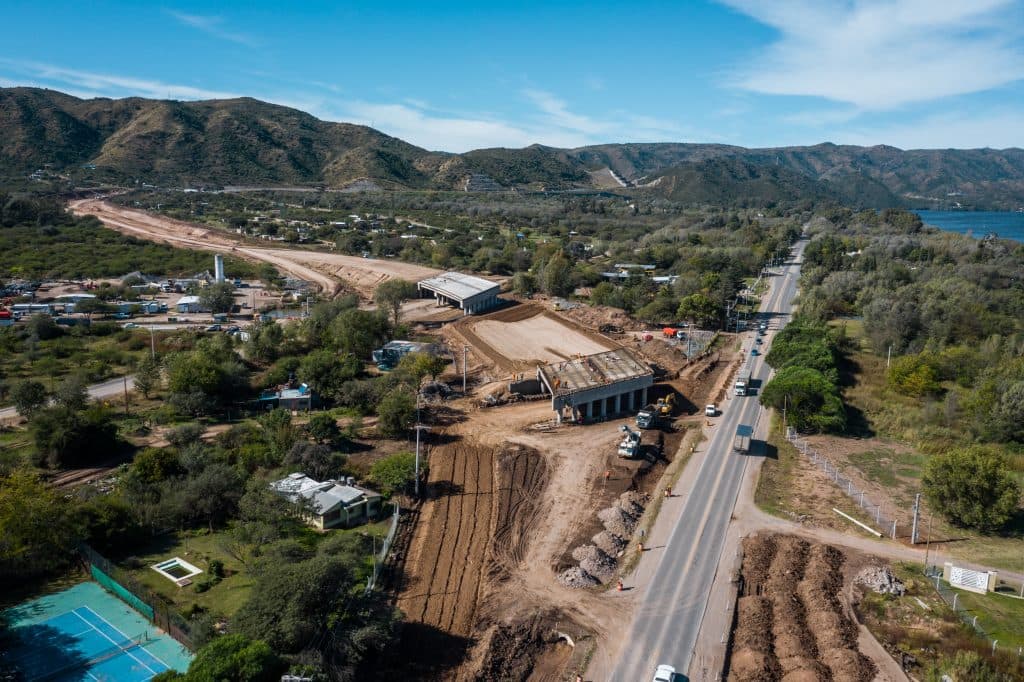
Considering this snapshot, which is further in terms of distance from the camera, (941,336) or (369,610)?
(941,336)

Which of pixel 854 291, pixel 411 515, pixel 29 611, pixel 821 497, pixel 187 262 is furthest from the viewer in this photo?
pixel 187 262

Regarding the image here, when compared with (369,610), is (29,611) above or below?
below

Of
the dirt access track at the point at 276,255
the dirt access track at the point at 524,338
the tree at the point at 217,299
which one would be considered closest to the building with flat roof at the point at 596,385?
the dirt access track at the point at 524,338

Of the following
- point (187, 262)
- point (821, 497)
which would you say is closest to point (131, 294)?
point (187, 262)

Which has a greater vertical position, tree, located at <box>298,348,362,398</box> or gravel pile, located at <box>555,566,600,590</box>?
tree, located at <box>298,348,362,398</box>

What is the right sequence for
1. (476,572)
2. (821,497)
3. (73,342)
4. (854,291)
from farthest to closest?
(854,291)
(73,342)
(821,497)
(476,572)

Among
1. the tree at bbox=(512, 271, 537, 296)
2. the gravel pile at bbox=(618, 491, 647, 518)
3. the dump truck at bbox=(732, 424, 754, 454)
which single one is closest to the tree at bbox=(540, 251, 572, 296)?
the tree at bbox=(512, 271, 537, 296)

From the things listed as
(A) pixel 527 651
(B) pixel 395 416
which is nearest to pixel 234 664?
(A) pixel 527 651

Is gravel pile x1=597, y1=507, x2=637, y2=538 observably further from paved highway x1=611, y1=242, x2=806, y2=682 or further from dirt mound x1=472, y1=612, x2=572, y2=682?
dirt mound x1=472, y1=612, x2=572, y2=682

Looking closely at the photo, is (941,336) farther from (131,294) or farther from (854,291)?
(131,294)
